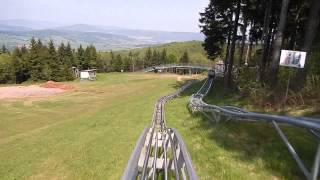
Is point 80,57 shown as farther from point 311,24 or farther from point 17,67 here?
point 311,24

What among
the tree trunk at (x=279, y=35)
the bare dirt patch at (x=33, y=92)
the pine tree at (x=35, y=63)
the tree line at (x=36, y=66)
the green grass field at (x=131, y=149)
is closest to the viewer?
the green grass field at (x=131, y=149)

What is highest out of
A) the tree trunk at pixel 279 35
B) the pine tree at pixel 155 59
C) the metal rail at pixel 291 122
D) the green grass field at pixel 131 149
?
the tree trunk at pixel 279 35

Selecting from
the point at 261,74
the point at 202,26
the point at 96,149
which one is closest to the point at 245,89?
the point at 261,74

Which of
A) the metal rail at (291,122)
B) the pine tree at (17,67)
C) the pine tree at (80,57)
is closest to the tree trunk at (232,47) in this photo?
the metal rail at (291,122)

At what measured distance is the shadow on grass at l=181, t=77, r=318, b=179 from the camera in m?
8.68

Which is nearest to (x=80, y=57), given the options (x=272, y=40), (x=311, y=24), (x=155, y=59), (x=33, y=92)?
(x=155, y=59)

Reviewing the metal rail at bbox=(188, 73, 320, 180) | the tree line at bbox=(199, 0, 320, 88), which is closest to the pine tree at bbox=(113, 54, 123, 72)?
the tree line at bbox=(199, 0, 320, 88)

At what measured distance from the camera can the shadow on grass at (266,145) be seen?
8.68 m

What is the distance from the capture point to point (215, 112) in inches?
696

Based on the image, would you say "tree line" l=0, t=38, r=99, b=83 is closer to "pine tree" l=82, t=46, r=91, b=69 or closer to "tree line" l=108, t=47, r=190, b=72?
"pine tree" l=82, t=46, r=91, b=69

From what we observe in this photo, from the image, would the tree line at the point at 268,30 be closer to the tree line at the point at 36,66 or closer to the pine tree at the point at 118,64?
the tree line at the point at 36,66

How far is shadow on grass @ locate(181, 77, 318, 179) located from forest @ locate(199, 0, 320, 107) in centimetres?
574

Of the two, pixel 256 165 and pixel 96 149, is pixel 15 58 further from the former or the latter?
pixel 256 165

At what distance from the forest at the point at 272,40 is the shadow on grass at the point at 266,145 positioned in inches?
226
